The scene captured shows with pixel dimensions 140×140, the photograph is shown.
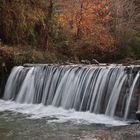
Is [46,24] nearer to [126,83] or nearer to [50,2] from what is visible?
[50,2]

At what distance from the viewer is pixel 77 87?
15.3 metres

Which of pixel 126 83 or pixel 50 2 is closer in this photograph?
pixel 126 83

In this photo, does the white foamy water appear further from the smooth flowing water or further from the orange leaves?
the orange leaves

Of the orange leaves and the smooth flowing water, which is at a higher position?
the orange leaves

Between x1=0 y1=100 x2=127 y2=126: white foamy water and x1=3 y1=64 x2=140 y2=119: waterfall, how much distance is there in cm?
34

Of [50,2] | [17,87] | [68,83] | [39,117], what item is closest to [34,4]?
[50,2]

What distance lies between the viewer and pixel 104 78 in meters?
14.5

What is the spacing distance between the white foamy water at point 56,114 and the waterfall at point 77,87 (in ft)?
1.12

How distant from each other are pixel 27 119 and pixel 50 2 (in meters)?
11.4

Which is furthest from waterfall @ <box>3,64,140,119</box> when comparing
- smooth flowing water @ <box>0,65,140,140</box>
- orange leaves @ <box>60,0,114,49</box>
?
orange leaves @ <box>60,0,114,49</box>

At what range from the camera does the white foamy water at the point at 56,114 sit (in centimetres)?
1259

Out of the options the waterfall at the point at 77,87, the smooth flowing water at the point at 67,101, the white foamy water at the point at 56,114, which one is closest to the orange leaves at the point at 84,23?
the waterfall at the point at 77,87

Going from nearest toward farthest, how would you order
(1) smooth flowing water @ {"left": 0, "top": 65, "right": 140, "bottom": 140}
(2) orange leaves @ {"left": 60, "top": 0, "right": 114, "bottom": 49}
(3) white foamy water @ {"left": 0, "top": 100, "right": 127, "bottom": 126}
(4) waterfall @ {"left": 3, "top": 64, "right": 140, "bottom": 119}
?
(1) smooth flowing water @ {"left": 0, "top": 65, "right": 140, "bottom": 140} < (3) white foamy water @ {"left": 0, "top": 100, "right": 127, "bottom": 126} < (4) waterfall @ {"left": 3, "top": 64, "right": 140, "bottom": 119} < (2) orange leaves @ {"left": 60, "top": 0, "right": 114, "bottom": 49}

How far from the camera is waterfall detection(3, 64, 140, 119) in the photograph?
13.3 metres
